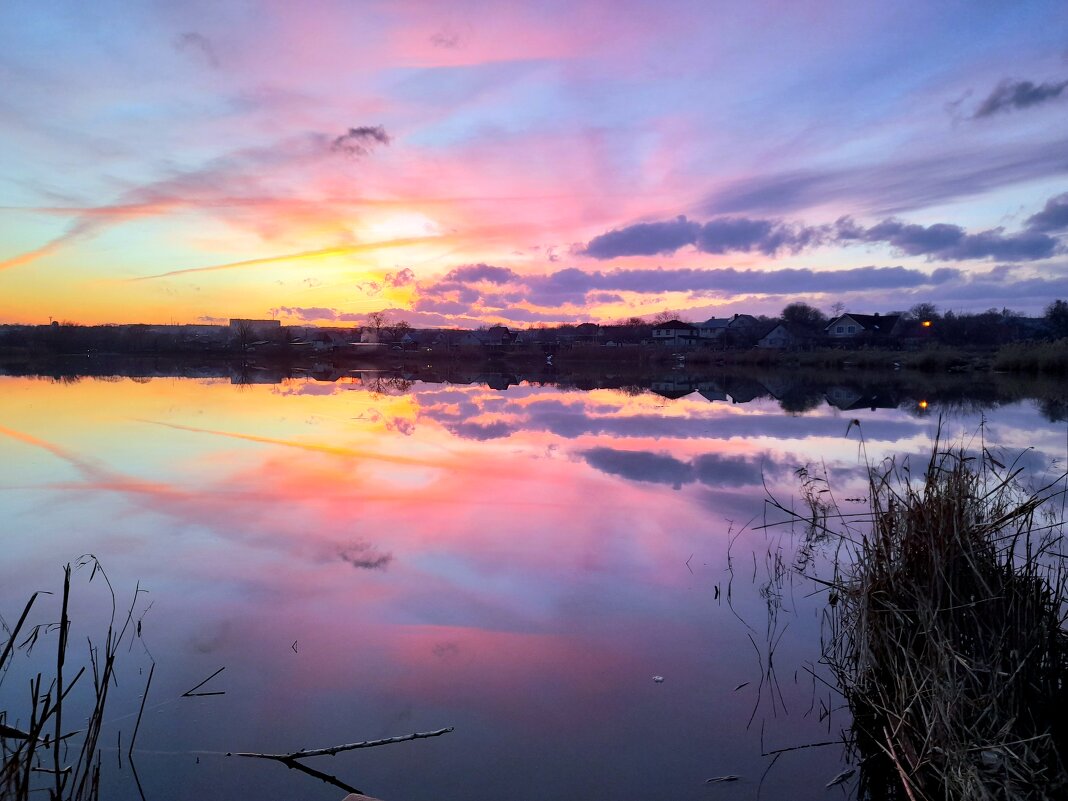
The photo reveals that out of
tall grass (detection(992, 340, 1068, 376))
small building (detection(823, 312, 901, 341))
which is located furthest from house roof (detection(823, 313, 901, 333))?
tall grass (detection(992, 340, 1068, 376))

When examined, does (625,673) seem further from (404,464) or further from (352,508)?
(404,464)

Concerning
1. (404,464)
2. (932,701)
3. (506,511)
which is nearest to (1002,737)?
(932,701)

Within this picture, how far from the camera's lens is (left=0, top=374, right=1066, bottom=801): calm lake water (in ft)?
13.0

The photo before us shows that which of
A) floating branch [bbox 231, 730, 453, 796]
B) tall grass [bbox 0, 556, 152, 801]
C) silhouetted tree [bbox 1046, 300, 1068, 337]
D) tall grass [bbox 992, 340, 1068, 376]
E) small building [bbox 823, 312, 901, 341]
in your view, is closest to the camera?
tall grass [bbox 0, 556, 152, 801]

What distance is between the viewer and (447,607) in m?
6.12

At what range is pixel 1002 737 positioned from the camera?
10.3ft

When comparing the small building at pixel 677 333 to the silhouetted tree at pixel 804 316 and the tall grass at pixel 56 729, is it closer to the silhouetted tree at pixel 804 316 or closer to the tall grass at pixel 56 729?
the silhouetted tree at pixel 804 316

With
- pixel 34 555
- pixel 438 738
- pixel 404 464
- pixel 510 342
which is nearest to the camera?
pixel 438 738

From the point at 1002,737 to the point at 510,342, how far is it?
90.0 metres

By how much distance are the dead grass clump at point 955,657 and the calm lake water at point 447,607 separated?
0.48m

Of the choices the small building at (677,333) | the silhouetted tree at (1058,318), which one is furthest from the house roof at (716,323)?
the silhouetted tree at (1058,318)

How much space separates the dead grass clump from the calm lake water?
0.48 metres

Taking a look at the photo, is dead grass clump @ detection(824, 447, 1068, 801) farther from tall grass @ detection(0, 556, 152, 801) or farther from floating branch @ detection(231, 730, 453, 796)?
tall grass @ detection(0, 556, 152, 801)

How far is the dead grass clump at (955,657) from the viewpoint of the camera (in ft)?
10.4
